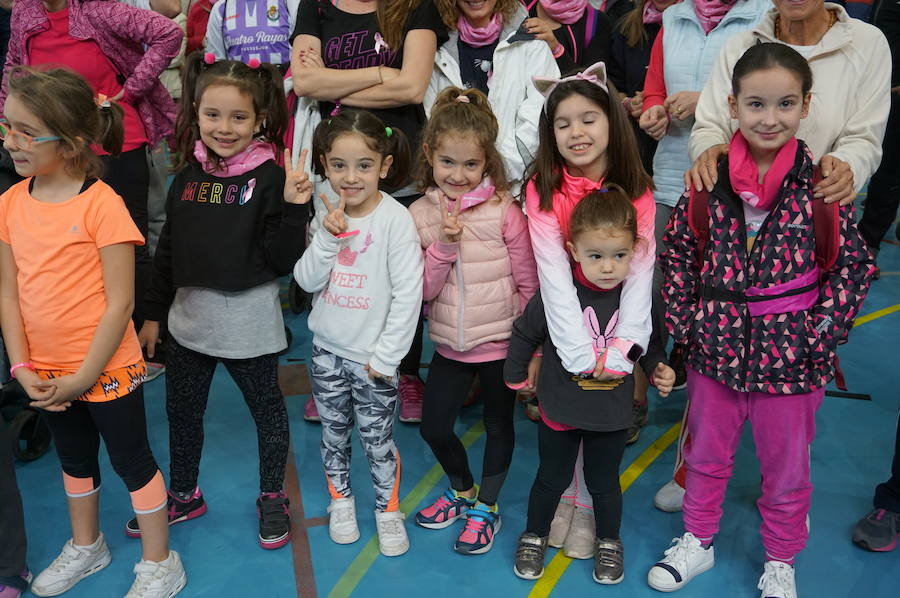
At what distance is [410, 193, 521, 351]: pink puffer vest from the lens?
2666mm

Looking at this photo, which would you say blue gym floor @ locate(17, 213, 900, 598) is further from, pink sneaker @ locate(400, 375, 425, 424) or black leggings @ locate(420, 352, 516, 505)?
black leggings @ locate(420, 352, 516, 505)

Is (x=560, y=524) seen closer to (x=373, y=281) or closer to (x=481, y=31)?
(x=373, y=281)

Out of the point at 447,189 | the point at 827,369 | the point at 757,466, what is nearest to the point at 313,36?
the point at 447,189

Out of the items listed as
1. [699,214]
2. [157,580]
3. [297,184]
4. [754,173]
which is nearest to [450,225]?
[297,184]

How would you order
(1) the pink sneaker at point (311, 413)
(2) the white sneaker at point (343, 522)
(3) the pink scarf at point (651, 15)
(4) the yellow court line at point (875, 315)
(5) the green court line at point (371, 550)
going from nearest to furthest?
(5) the green court line at point (371, 550)
(2) the white sneaker at point (343, 522)
(3) the pink scarf at point (651, 15)
(1) the pink sneaker at point (311, 413)
(4) the yellow court line at point (875, 315)

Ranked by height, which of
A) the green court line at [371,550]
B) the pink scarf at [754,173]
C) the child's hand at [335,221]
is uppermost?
the pink scarf at [754,173]

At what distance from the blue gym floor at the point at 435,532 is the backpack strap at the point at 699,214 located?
113 centimetres

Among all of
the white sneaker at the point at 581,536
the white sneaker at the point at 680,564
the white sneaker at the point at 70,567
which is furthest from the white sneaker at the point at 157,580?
the white sneaker at the point at 680,564

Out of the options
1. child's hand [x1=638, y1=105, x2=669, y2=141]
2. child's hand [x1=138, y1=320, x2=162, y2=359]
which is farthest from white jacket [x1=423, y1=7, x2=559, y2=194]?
child's hand [x1=138, y1=320, x2=162, y2=359]

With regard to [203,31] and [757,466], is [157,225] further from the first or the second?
[757,466]

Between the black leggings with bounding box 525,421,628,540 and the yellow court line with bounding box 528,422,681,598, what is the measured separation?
12cm

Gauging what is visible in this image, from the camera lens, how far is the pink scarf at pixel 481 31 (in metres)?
3.13

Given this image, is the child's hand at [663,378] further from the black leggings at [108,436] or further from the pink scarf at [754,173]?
the black leggings at [108,436]

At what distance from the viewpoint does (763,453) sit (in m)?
2.55
